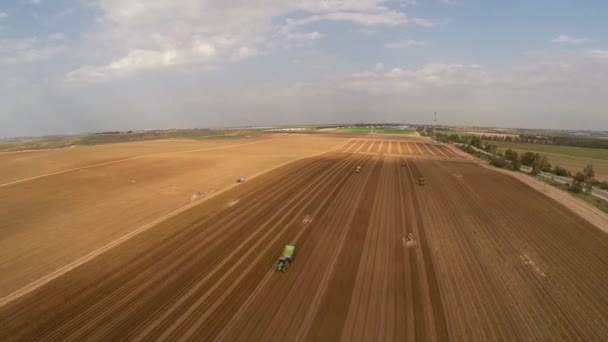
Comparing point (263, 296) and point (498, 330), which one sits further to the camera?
point (263, 296)

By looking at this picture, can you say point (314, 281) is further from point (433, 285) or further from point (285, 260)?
point (433, 285)

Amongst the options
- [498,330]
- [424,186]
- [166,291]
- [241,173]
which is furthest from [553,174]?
[166,291]

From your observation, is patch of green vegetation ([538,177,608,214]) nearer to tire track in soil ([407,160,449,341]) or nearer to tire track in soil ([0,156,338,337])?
tire track in soil ([407,160,449,341])

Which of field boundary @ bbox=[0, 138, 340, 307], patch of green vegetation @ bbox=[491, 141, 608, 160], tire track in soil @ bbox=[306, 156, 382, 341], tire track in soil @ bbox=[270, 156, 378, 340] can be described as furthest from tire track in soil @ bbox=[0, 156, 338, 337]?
patch of green vegetation @ bbox=[491, 141, 608, 160]

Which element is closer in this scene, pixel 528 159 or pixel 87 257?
pixel 87 257

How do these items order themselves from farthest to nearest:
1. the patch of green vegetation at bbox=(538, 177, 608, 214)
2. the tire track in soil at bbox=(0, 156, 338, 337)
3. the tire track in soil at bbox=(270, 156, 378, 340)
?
the patch of green vegetation at bbox=(538, 177, 608, 214)
the tire track in soil at bbox=(0, 156, 338, 337)
the tire track in soil at bbox=(270, 156, 378, 340)

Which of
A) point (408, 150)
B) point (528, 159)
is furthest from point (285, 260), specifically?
point (408, 150)

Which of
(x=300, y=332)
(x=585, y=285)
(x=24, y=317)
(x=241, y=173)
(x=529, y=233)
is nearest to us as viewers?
(x=300, y=332)

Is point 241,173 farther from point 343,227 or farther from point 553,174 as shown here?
point 553,174

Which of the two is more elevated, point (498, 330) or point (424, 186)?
point (424, 186)
